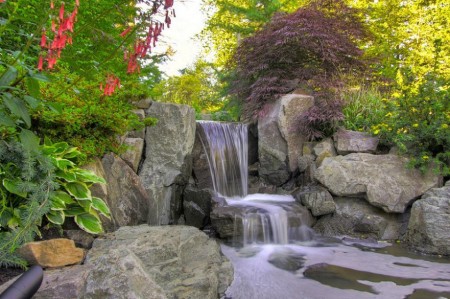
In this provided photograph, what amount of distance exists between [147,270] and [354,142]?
5.02 metres

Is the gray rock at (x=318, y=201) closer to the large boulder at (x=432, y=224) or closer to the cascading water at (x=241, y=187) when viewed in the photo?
the cascading water at (x=241, y=187)

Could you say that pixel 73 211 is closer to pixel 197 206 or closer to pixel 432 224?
pixel 197 206

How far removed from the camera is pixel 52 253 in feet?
8.63

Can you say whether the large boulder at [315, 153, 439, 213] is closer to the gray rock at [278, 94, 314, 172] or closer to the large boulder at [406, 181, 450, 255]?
the large boulder at [406, 181, 450, 255]

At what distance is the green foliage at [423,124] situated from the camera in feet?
19.0

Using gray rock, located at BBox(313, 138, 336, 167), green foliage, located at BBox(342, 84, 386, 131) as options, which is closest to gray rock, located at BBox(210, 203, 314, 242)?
gray rock, located at BBox(313, 138, 336, 167)

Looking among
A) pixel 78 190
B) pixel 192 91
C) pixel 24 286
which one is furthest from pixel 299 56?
pixel 24 286

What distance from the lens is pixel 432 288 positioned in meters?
3.77

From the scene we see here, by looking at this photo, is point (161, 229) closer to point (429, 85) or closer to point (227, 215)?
point (227, 215)

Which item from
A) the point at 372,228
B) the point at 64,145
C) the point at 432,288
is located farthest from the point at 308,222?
the point at 64,145

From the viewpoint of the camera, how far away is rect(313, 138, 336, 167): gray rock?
22.2ft

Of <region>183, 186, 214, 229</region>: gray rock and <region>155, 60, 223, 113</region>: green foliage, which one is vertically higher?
<region>155, 60, 223, 113</region>: green foliage

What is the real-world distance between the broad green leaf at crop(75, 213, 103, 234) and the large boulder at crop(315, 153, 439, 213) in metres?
4.17

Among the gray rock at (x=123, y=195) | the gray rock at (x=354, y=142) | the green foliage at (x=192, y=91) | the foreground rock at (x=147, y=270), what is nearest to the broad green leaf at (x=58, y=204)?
the foreground rock at (x=147, y=270)
